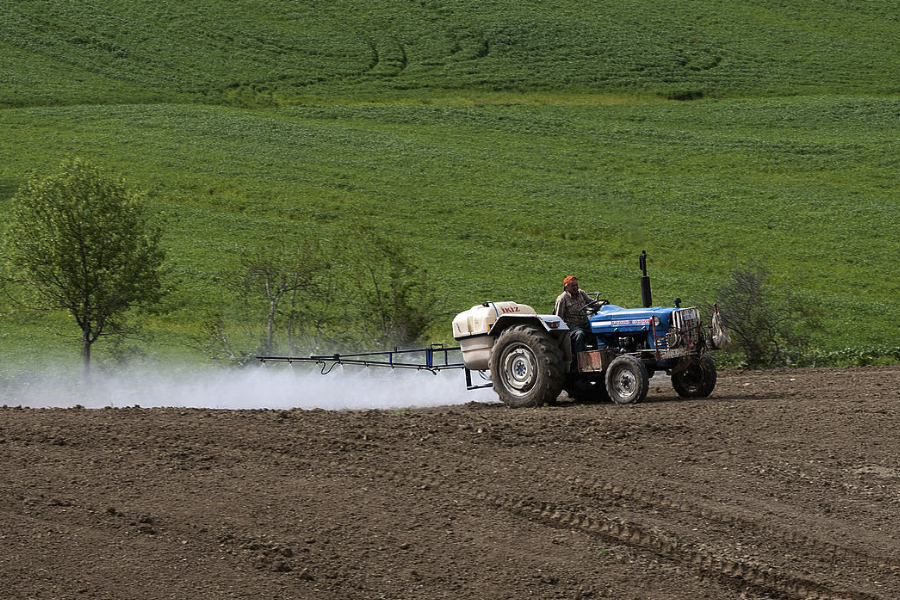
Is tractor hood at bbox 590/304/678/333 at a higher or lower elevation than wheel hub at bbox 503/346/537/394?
higher

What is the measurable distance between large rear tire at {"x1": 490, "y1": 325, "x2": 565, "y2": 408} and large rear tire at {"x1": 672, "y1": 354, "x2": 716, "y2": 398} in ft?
5.95

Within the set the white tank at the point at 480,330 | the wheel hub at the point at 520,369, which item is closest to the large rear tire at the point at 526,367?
the wheel hub at the point at 520,369

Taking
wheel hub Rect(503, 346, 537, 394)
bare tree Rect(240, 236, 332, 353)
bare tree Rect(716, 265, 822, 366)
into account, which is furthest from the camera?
bare tree Rect(240, 236, 332, 353)

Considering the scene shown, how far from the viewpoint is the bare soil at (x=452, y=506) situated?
22.8 ft

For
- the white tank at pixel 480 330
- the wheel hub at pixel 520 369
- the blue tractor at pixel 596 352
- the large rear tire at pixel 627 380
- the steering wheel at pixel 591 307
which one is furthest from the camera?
the white tank at pixel 480 330

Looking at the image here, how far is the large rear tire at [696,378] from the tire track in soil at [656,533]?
527 cm

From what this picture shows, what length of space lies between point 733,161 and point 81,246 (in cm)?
3439

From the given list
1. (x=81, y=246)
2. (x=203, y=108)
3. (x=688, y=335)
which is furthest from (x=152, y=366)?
(x=203, y=108)

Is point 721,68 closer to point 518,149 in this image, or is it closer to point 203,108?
point 518,149

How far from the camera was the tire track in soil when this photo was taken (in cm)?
694

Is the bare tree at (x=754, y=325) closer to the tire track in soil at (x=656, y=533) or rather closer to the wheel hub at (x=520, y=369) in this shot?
the wheel hub at (x=520, y=369)

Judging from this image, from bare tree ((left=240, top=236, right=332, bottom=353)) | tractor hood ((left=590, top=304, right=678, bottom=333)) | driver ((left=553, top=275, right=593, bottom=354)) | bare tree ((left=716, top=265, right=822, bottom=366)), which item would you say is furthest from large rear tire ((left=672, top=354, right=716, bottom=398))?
bare tree ((left=240, top=236, right=332, bottom=353))

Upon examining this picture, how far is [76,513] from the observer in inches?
317

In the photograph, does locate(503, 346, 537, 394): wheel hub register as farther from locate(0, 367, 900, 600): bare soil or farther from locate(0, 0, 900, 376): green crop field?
locate(0, 0, 900, 376): green crop field
